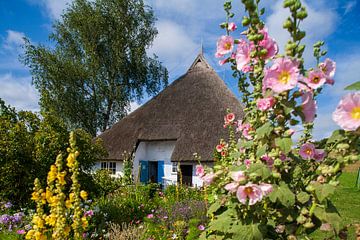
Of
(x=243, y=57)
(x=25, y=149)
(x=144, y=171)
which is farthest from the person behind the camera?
(x=144, y=171)

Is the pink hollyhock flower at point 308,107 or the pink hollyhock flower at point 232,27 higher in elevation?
the pink hollyhock flower at point 232,27

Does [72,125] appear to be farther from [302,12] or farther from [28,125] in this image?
[302,12]

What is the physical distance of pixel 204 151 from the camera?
13898 mm

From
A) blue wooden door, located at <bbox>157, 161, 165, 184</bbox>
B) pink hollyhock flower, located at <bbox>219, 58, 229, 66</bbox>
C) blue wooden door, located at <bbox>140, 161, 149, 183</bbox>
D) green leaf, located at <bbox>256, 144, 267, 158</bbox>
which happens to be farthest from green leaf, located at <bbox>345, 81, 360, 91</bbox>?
blue wooden door, located at <bbox>140, 161, 149, 183</bbox>

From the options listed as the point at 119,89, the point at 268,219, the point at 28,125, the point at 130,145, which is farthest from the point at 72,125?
the point at 268,219

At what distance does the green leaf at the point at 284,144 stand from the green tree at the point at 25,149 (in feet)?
16.2

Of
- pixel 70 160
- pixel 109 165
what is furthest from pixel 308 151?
pixel 109 165

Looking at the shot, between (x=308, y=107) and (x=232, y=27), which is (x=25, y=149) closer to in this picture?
(x=232, y=27)

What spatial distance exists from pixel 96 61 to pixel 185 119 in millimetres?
6374

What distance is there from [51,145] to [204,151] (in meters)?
8.23

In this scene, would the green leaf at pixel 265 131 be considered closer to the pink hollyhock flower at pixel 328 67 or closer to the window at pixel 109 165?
the pink hollyhock flower at pixel 328 67

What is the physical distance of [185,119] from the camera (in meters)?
15.8

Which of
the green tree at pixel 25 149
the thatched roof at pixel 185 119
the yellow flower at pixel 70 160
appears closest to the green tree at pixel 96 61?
the thatched roof at pixel 185 119

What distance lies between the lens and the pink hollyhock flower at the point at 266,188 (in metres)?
1.25
